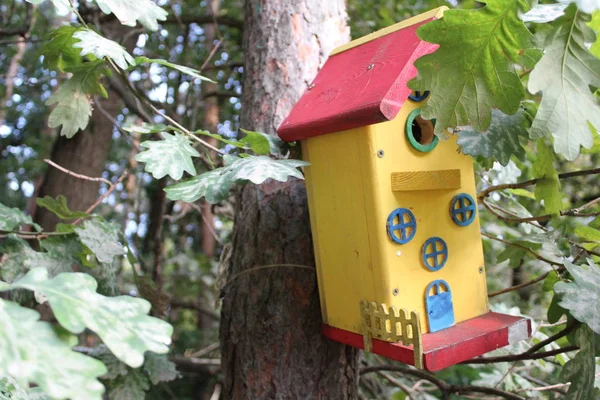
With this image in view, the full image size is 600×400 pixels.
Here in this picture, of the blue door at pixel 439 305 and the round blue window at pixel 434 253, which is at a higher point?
the round blue window at pixel 434 253

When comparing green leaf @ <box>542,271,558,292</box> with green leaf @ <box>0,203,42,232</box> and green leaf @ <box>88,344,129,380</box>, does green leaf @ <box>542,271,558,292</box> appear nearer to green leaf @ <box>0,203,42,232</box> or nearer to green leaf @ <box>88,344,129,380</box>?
green leaf @ <box>88,344,129,380</box>

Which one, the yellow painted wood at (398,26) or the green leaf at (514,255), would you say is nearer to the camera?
the yellow painted wood at (398,26)

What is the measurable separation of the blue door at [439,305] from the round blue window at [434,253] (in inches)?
1.6

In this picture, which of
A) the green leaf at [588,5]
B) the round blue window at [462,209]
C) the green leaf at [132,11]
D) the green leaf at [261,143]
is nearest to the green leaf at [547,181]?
the round blue window at [462,209]

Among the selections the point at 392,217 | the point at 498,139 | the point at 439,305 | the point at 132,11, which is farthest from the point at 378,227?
the point at 132,11

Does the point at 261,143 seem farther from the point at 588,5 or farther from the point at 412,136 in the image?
the point at 588,5

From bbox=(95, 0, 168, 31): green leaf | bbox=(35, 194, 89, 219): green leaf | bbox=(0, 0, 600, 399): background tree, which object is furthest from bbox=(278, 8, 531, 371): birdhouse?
bbox=(35, 194, 89, 219): green leaf

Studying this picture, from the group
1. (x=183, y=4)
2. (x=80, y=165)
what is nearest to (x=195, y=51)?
(x=183, y=4)

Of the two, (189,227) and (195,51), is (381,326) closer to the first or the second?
(195,51)

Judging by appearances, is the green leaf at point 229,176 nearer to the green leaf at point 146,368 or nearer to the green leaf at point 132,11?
the green leaf at point 132,11

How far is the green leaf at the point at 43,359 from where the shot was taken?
1.89ft

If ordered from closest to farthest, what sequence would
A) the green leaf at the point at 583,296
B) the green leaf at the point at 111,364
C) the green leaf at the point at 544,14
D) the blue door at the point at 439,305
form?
the green leaf at the point at 544,14 < the green leaf at the point at 583,296 < the blue door at the point at 439,305 < the green leaf at the point at 111,364

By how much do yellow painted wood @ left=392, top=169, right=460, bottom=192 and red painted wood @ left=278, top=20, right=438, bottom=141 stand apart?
167 mm

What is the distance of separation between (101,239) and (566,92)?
1.20m
